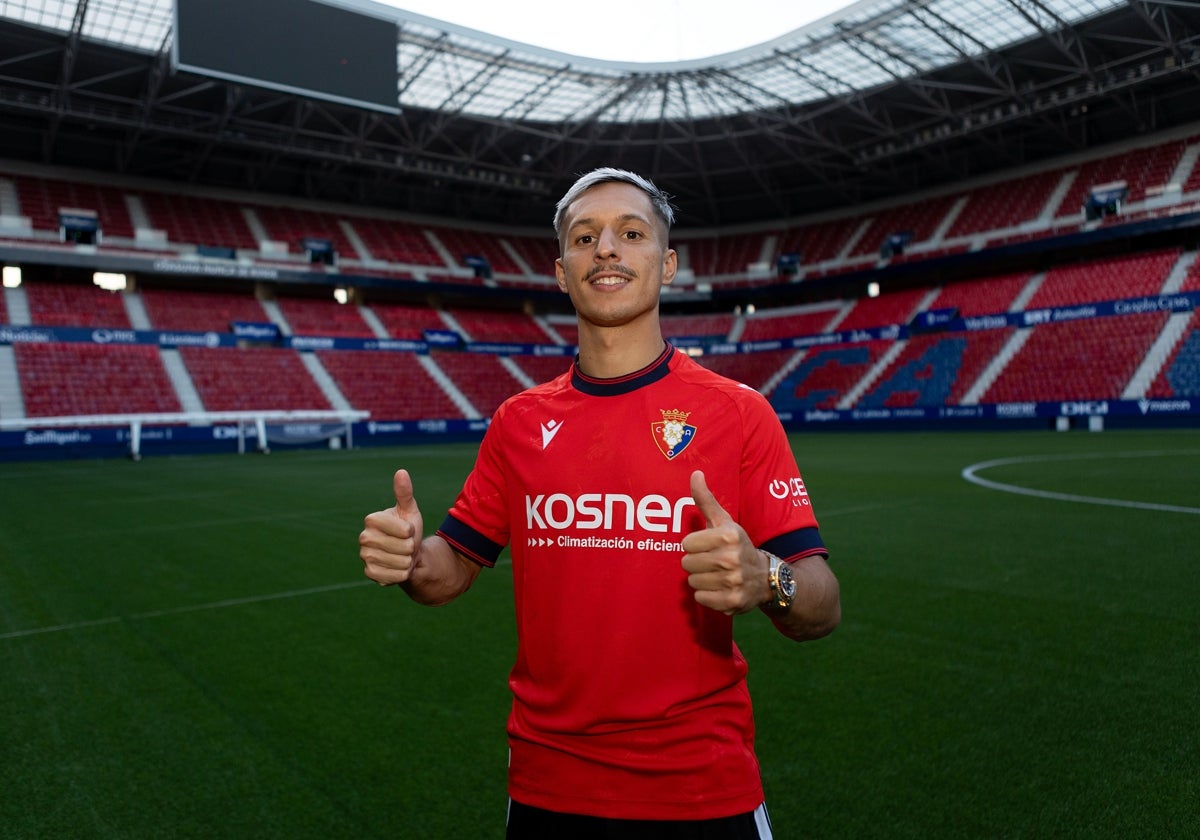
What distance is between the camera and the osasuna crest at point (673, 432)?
6.50ft

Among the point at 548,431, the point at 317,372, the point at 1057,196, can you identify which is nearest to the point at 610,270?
the point at 548,431

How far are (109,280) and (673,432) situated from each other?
43202mm

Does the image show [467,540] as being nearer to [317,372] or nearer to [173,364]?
[173,364]

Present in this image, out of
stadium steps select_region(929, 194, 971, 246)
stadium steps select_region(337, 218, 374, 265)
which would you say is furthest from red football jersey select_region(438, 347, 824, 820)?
stadium steps select_region(929, 194, 971, 246)

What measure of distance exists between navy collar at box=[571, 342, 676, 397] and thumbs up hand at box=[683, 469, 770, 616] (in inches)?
19.9

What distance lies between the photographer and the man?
1799mm

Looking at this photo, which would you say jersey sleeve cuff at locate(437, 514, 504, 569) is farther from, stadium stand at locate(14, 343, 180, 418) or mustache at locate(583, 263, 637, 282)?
stadium stand at locate(14, 343, 180, 418)

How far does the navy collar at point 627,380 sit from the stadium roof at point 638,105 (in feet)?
85.7

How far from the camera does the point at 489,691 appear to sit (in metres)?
4.55

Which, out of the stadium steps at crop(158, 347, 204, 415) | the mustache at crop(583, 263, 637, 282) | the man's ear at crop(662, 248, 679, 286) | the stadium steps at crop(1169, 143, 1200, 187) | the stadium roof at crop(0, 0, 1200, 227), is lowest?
the stadium steps at crop(158, 347, 204, 415)

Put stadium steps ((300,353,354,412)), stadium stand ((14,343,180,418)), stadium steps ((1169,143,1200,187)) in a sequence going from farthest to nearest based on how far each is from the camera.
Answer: stadium steps ((300,353,354,412)) < stadium steps ((1169,143,1200,187)) < stadium stand ((14,343,180,418))

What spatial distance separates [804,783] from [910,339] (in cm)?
3981

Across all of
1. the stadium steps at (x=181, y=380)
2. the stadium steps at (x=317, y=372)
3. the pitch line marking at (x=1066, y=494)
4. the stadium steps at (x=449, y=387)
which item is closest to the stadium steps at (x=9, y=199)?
the stadium steps at (x=181, y=380)

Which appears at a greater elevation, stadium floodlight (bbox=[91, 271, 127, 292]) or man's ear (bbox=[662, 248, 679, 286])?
stadium floodlight (bbox=[91, 271, 127, 292])
